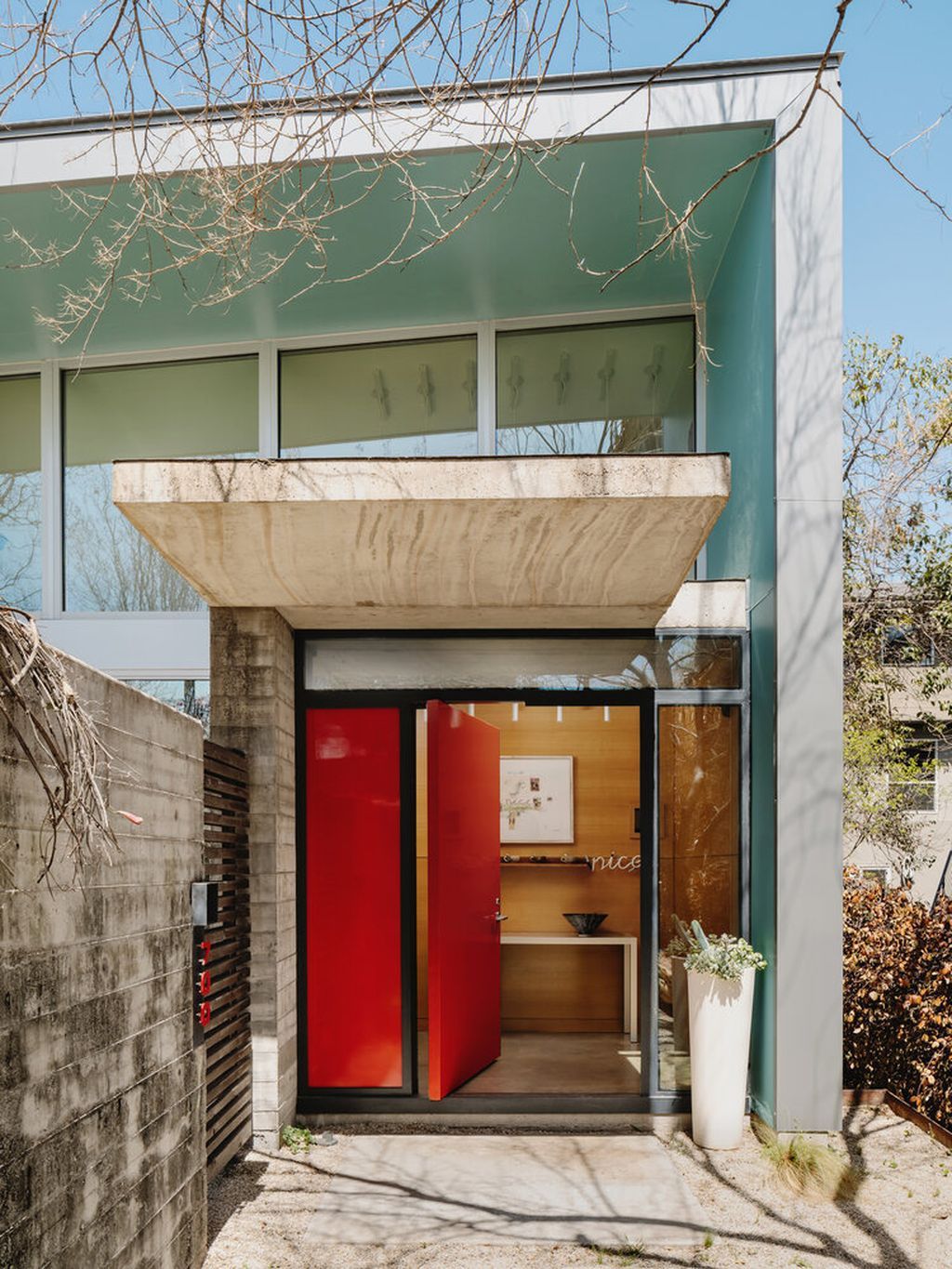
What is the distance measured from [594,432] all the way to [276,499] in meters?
3.79

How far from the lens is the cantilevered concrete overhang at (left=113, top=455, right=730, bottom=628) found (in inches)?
170

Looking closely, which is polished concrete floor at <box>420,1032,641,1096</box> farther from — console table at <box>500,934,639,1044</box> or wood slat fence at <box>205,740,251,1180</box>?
wood slat fence at <box>205,740,251,1180</box>

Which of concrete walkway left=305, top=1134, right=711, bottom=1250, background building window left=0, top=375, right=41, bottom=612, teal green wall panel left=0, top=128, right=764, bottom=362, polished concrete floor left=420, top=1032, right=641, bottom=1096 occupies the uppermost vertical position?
teal green wall panel left=0, top=128, right=764, bottom=362

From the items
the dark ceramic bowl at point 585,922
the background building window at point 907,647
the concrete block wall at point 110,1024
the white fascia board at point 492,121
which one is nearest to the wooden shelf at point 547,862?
the dark ceramic bowl at point 585,922

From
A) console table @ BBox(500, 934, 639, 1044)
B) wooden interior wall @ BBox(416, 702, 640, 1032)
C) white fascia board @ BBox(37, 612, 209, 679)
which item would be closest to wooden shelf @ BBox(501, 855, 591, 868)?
wooden interior wall @ BBox(416, 702, 640, 1032)

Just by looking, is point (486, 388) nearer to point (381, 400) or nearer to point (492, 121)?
point (381, 400)

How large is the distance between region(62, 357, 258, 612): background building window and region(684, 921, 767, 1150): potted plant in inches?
162

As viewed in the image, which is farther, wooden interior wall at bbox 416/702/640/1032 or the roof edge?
wooden interior wall at bbox 416/702/640/1032

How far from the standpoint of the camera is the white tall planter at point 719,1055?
5.81 meters

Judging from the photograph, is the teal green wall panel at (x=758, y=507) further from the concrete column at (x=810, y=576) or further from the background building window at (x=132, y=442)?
the background building window at (x=132, y=442)

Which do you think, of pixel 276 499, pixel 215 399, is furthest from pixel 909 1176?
pixel 215 399

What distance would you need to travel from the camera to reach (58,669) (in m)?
2.40

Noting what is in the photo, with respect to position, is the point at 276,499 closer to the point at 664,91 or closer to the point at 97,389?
the point at 664,91

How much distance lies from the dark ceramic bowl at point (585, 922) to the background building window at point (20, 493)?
431 centimetres
